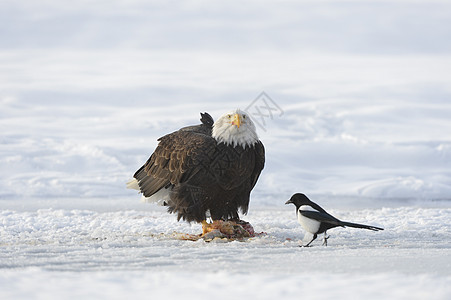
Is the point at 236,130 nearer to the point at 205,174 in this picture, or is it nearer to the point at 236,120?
the point at 236,120

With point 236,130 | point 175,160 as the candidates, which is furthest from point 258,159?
point 175,160

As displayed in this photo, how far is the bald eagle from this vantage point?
6.64 m

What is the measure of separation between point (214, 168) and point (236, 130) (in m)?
0.45

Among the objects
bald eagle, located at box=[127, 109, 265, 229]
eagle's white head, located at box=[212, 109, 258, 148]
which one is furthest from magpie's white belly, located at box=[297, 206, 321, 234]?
eagle's white head, located at box=[212, 109, 258, 148]

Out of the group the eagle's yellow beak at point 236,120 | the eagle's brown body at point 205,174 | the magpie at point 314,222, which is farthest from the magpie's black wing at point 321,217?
the eagle's yellow beak at point 236,120

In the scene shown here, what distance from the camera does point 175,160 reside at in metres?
6.87

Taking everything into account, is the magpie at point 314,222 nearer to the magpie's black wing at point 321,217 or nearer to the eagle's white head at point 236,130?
the magpie's black wing at point 321,217

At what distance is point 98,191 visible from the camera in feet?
46.8

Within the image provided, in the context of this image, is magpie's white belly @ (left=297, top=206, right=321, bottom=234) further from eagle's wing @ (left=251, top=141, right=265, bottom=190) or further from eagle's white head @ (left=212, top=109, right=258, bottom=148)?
eagle's white head @ (left=212, top=109, right=258, bottom=148)

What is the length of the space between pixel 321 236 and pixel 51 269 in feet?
11.0

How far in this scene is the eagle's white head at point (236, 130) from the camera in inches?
262

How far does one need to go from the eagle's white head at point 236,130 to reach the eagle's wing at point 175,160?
0.43 feet

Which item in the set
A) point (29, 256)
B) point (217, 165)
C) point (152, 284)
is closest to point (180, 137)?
point (217, 165)

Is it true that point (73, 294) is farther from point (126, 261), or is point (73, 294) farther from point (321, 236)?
point (321, 236)
